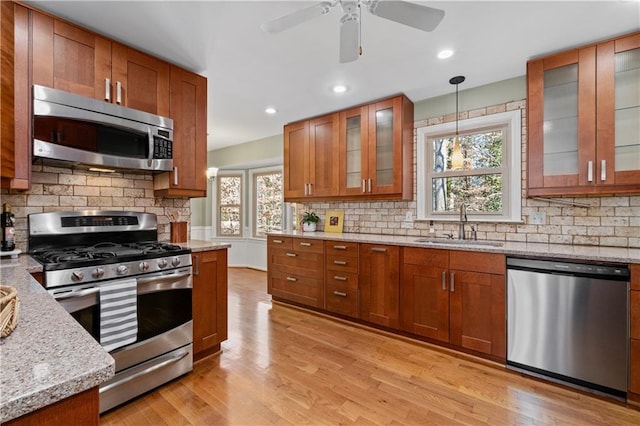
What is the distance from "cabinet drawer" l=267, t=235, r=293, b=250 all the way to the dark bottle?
241 centimetres

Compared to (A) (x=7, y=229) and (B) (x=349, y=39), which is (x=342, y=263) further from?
(A) (x=7, y=229)

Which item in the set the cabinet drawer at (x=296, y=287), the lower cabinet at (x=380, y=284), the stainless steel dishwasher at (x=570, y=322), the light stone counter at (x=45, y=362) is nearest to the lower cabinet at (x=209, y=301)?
the cabinet drawer at (x=296, y=287)

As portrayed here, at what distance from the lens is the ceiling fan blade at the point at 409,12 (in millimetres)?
1431

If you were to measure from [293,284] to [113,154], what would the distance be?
2326mm

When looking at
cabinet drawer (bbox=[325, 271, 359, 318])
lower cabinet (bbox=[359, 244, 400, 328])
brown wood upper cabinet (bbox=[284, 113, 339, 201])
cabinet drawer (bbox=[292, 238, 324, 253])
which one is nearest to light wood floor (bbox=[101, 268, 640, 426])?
lower cabinet (bbox=[359, 244, 400, 328])

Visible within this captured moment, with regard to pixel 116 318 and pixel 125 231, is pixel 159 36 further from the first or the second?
pixel 116 318

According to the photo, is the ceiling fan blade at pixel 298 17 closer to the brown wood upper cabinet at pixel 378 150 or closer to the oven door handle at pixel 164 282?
the oven door handle at pixel 164 282

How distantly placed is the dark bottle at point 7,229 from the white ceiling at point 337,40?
130 centimetres

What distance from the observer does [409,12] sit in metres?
1.49

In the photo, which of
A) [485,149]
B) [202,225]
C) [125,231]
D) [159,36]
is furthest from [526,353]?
[202,225]

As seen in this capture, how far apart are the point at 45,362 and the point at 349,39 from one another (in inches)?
73.4

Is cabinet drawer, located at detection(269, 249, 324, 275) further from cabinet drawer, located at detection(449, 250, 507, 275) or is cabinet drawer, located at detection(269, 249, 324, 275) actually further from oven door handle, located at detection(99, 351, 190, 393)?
oven door handle, located at detection(99, 351, 190, 393)

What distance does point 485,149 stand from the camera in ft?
9.97

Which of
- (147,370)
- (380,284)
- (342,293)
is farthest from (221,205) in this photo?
(147,370)
